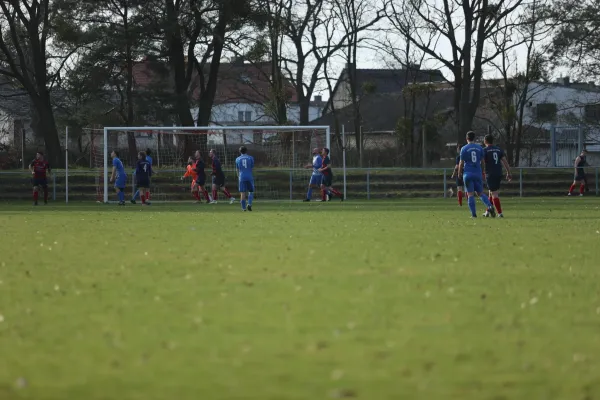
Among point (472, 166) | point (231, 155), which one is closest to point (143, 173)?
point (231, 155)

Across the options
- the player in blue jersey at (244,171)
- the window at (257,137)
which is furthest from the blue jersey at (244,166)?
the window at (257,137)

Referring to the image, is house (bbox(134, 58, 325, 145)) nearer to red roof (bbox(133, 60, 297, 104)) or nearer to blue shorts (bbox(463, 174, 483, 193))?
red roof (bbox(133, 60, 297, 104))

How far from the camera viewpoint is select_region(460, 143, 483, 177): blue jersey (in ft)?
80.5

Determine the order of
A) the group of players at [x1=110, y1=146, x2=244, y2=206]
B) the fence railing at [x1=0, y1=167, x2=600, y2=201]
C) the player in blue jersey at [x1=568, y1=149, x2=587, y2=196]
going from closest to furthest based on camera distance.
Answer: the group of players at [x1=110, y1=146, x2=244, y2=206] < the player in blue jersey at [x1=568, y1=149, x2=587, y2=196] < the fence railing at [x1=0, y1=167, x2=600, y2=201]

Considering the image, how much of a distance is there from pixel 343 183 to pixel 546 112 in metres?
20.5

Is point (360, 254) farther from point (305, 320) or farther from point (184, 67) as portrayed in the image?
point (184, 67)

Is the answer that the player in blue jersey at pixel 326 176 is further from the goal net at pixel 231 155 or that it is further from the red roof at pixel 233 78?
the red roof at pixel 233 78

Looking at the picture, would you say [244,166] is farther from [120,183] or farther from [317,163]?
[120,183]

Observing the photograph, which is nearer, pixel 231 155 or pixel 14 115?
pixel 231 155

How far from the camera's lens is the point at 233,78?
6138cm

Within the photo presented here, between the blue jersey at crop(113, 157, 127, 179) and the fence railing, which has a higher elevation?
the blue jersey at crop(113, 157, 127, 179)

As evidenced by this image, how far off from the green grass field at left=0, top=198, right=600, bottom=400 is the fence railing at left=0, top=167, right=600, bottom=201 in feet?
90.6

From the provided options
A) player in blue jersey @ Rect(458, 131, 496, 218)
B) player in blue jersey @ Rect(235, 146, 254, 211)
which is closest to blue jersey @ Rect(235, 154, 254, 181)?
player in blue jersey @ Rect(235, 146, 254, 211)

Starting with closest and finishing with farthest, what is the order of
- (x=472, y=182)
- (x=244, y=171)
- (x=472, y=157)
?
(x=472, y=157)
(x=472, y=182)
(x=244, y=171)
